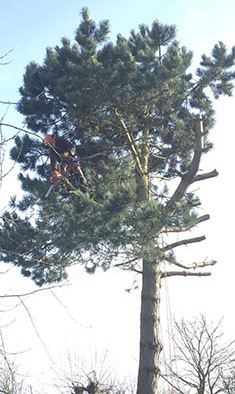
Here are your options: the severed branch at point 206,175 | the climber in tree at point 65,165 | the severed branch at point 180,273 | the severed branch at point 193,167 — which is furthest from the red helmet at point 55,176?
the severed branch at point 206,175

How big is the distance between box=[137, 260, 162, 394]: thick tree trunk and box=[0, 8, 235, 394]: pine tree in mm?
17

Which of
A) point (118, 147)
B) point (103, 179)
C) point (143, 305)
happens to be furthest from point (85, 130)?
point (143, 305)

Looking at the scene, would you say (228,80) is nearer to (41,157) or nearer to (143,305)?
(41,157)

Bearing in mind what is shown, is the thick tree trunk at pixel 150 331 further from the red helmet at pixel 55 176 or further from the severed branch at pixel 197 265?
the red helmet at pixel 55 176

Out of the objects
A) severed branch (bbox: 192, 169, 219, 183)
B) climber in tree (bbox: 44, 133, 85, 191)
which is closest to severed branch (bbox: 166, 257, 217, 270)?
severed branch (bbox: 192, 169, 219, 183)

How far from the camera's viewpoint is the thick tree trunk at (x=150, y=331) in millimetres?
8289

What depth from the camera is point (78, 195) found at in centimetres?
798

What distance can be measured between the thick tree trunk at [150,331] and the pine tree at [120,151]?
0.06ft

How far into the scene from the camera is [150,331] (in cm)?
862

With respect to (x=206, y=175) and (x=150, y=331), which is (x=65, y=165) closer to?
(x=206, y=175)

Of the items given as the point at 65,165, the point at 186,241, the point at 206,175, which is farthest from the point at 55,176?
the point at 206,175

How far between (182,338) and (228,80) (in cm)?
716

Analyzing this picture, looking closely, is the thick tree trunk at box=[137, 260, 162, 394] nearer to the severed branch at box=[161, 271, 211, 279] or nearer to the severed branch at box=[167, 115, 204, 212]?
the severed branch at box=[161, 271, 211, 279]

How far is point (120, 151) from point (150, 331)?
3436mm
